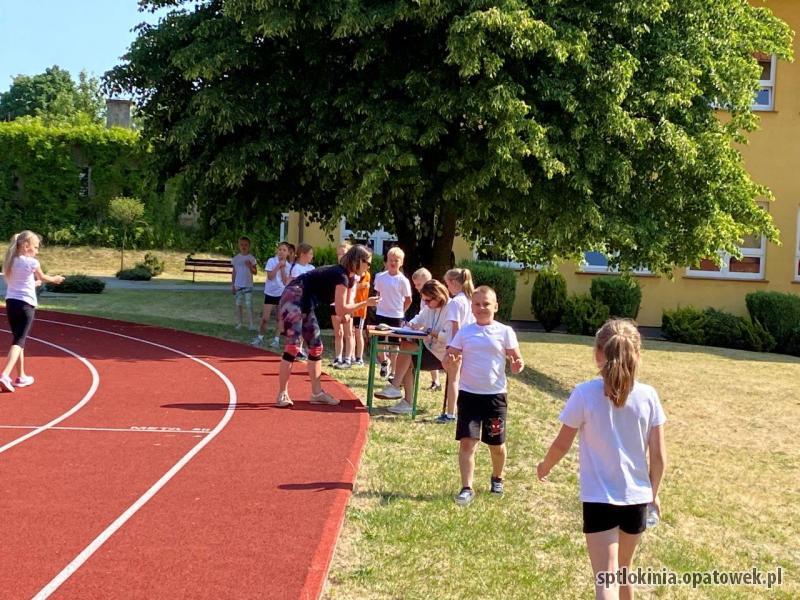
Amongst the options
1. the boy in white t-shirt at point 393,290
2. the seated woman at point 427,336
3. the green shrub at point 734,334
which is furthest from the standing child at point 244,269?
the green shrub at point 734,334

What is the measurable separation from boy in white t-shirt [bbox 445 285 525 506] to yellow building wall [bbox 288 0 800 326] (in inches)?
710

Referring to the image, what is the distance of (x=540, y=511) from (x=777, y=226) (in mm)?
20991

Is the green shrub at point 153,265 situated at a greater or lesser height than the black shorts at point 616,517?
greater

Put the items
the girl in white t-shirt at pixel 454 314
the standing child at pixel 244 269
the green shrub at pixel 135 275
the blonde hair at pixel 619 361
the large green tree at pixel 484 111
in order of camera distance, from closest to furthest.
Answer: the blonde hair at pixel 619 361
the girl in white t-shirt at pixel 454 314
the large green tree at pixel 484 111
the standing child at pixel 244 269
the green shrub at pixel 135 275

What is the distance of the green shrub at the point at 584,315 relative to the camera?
2361 cm

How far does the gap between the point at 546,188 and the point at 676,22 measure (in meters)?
4.12

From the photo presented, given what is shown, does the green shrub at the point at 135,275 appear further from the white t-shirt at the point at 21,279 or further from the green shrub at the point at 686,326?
the white t-shirt at the point at 21,279

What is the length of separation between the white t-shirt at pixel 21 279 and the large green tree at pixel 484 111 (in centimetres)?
443

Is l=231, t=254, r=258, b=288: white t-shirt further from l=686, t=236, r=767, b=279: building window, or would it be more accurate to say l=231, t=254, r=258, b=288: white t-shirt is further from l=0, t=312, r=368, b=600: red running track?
l=686, t=236, r=767, b=279: building window

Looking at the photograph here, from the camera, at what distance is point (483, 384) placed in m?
7.17

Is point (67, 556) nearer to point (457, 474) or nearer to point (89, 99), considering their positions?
point (457, 474)

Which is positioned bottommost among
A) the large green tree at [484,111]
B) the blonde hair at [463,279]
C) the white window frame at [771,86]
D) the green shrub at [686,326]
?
the green shrub at [686,326]

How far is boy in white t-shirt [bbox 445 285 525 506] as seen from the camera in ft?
23.3

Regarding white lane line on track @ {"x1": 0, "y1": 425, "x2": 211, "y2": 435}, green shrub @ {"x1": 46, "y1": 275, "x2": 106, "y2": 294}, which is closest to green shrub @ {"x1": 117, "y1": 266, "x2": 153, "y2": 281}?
green shrub @ {"x1": 46, "y1": 275, "x2": 106, "y2": 294}
